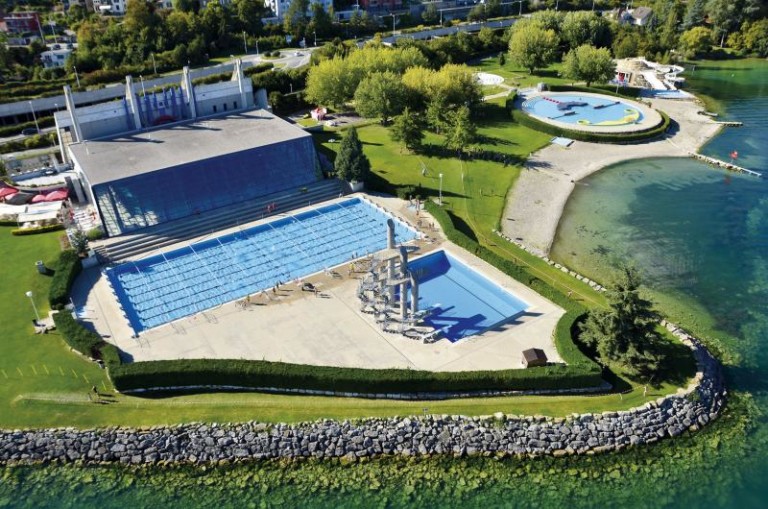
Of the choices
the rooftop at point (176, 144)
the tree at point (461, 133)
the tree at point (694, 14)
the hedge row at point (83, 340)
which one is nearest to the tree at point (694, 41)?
the tree at point (694, 14)

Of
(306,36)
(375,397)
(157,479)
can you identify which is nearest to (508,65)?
(306,36)

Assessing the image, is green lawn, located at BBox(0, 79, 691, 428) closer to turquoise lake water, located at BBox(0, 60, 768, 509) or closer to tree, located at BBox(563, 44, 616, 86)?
turquoise lake water, located at BBox(0, 60, 768, 509)

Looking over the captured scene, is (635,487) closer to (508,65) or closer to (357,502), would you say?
(357,502)

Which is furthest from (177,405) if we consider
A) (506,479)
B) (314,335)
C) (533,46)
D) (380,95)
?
(533,46)

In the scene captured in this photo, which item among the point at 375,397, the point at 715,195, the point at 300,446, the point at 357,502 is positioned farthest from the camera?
the point at 715,195

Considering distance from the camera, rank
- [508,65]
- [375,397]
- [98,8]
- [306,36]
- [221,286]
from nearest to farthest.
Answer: [375,397]
[221,286]
[508,65]
[306,36]
[98,8]

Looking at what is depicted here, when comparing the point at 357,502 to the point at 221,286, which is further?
the point at 221,286

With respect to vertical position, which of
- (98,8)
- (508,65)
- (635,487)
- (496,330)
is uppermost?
(98,8)
